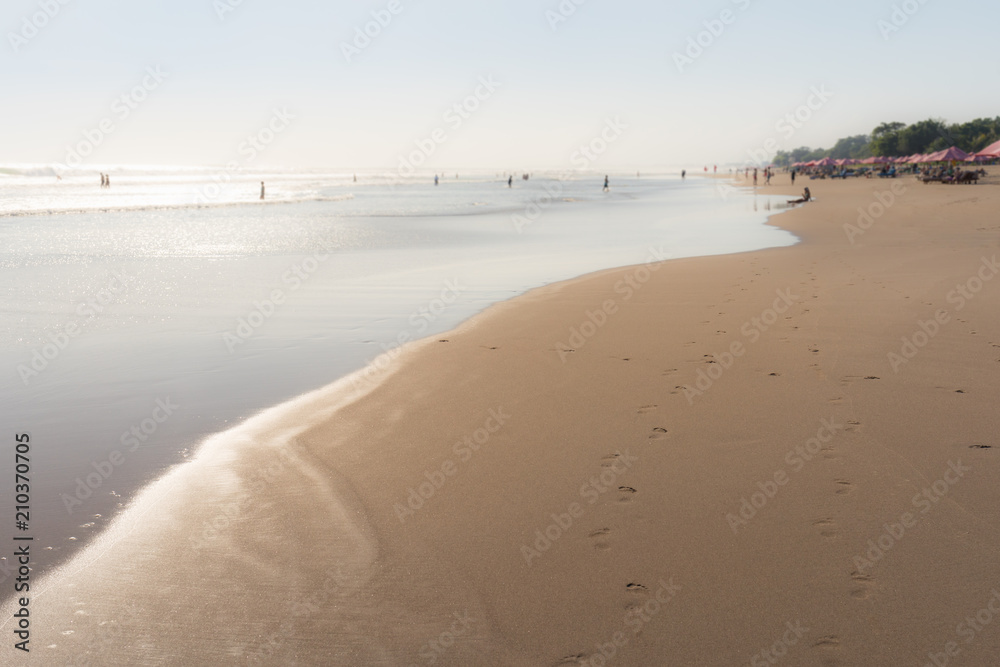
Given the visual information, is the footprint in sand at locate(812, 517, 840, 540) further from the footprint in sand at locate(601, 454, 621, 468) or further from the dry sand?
the footprint in sand at locate(601, 454, 621, 468)

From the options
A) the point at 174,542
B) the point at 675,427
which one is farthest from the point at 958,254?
the point at 174,542

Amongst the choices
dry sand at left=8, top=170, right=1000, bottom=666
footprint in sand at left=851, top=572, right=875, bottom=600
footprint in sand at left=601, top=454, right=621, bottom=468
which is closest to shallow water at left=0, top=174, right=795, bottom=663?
dry sand at left=8, top=170, right=1000, bottom=666

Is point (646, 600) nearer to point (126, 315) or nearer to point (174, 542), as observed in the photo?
point (174, 542)

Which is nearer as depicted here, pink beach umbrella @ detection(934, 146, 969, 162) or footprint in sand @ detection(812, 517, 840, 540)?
footprint in sand @ detection(812, 517, 840, 540)

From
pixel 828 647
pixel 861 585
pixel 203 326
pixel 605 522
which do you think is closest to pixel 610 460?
pixel 605 522

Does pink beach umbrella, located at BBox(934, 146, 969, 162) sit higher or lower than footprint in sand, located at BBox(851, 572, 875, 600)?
higher

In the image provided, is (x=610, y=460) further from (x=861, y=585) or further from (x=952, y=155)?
(x=952, y=155)

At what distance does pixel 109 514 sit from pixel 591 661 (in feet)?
12.6

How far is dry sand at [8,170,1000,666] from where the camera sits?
376 cm

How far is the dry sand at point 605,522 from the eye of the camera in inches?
148

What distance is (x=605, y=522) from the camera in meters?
4.92

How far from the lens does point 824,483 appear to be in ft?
17.7

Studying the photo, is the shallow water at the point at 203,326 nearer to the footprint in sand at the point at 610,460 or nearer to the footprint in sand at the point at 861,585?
the footprint in sand at the point at 610,460

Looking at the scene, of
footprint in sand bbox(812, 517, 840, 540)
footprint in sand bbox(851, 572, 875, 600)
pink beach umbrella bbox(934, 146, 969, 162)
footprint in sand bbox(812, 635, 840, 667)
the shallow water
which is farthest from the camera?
pink beach umbrella bbox(934, 146, 969, 162)
